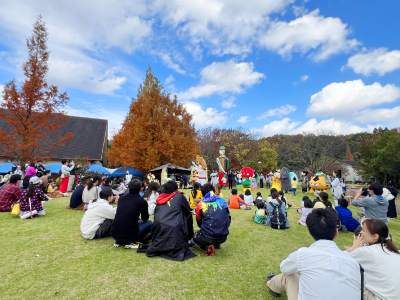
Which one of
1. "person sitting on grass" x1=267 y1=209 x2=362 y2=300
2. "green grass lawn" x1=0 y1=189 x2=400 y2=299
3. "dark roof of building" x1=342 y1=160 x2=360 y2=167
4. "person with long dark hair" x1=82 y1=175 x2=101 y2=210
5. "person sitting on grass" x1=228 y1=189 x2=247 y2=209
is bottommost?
"green grass lawn" x1=0 y1=189 x2=400 y2=299

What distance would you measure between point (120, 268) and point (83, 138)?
26933 mm

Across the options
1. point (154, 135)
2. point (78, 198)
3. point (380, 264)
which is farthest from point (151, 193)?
point (154, 135)

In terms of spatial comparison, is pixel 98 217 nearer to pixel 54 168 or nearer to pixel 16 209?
pixel 16 209

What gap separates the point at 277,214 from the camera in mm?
6445

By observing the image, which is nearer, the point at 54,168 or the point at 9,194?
the point at 9,194

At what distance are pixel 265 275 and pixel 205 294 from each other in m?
1.16

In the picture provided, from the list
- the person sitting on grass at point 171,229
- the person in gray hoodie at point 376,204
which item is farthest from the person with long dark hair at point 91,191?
the person in gray hoodie at point 376,204

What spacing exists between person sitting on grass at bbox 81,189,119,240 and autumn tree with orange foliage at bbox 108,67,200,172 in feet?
42.1

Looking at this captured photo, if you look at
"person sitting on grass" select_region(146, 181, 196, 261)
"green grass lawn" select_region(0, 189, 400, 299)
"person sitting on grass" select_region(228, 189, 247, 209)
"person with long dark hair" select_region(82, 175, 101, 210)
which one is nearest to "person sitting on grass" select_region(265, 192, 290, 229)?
"green grass lawn" select_region(0, 189, 400, 299)

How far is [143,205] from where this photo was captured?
4.39 metres

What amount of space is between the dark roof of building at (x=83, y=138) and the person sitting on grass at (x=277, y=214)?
74.2 ft

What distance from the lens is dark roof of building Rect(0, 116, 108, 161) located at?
79.9 ft

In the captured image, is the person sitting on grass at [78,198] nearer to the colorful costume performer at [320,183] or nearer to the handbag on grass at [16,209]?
the handbag on grass at [16,209]

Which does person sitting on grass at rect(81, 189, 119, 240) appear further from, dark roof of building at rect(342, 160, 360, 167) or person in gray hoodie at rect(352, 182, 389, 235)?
dark roof of building at rect(342, 160, 360, 167)
